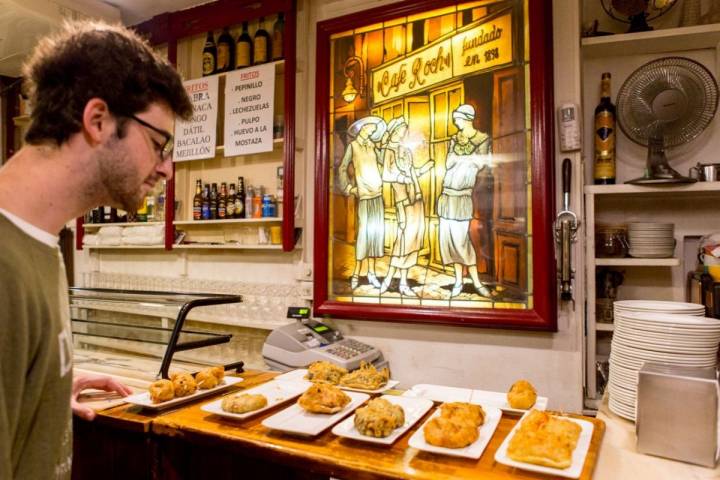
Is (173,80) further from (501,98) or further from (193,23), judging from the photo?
(193,23)

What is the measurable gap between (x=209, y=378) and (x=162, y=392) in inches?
8.1

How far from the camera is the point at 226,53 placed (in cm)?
362

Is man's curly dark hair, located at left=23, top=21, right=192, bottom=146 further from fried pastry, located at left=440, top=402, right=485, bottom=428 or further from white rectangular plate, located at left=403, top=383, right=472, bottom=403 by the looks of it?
white rectangular plate, located at left=403, top=383, right=472, bottom=403

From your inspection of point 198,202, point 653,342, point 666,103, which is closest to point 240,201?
point 198,202

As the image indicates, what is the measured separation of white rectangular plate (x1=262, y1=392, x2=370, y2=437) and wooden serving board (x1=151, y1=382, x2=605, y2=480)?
0.02 metres

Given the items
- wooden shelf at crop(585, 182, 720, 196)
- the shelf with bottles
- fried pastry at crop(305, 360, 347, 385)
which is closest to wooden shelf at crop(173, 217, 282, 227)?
the shelf with bottles

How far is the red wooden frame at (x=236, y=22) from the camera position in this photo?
3.26m

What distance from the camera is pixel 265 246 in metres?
3.32

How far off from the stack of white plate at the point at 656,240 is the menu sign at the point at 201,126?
286cm

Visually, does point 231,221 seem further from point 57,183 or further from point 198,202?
point 57,183

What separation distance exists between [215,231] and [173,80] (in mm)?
2784

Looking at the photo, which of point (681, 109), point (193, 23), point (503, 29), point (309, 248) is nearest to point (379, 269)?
point (309, 248)

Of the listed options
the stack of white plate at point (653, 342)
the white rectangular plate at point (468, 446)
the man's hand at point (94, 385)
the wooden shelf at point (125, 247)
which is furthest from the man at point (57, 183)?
the wooden shelf at point (125, 247)

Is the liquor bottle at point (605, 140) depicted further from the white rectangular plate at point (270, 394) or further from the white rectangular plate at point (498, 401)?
the white rectangular plate at point (270, 394)
